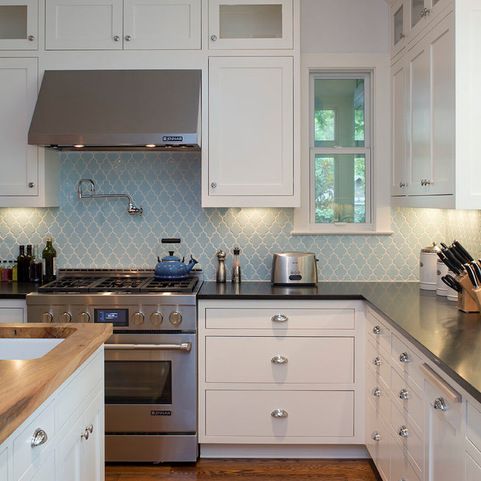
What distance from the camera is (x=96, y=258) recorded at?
13.8 feet

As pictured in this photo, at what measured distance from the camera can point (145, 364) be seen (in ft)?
11.6

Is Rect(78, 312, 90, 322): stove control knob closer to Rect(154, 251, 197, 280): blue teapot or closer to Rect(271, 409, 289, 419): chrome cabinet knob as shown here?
Rect(154, 251, 197, 280): blue teapot

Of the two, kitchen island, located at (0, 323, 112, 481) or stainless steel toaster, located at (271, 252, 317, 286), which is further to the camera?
stainless steel toaster, located at (271, 252, 317, 286)

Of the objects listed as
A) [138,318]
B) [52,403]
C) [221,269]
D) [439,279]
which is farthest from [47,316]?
[439,279]

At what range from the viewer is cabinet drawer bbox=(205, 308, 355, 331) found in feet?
11.8

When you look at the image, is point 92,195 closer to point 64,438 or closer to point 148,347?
point 148,347

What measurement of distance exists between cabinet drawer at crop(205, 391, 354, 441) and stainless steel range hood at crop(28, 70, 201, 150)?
4.63 feet

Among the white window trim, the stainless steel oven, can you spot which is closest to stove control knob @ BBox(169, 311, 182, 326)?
the stainless steel oven

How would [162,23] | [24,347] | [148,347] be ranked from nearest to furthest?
[24,347], [148,347], [162,23]

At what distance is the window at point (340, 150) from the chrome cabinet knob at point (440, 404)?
7.00 ft

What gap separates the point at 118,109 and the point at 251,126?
742 millimetres

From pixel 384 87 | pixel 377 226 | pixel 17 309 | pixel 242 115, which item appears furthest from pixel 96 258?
pixel 384 87

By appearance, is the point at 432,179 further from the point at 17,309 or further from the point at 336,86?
the point at 17,309

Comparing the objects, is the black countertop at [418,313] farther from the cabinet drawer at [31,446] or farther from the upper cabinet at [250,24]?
the upper cabinet at [250,24]
